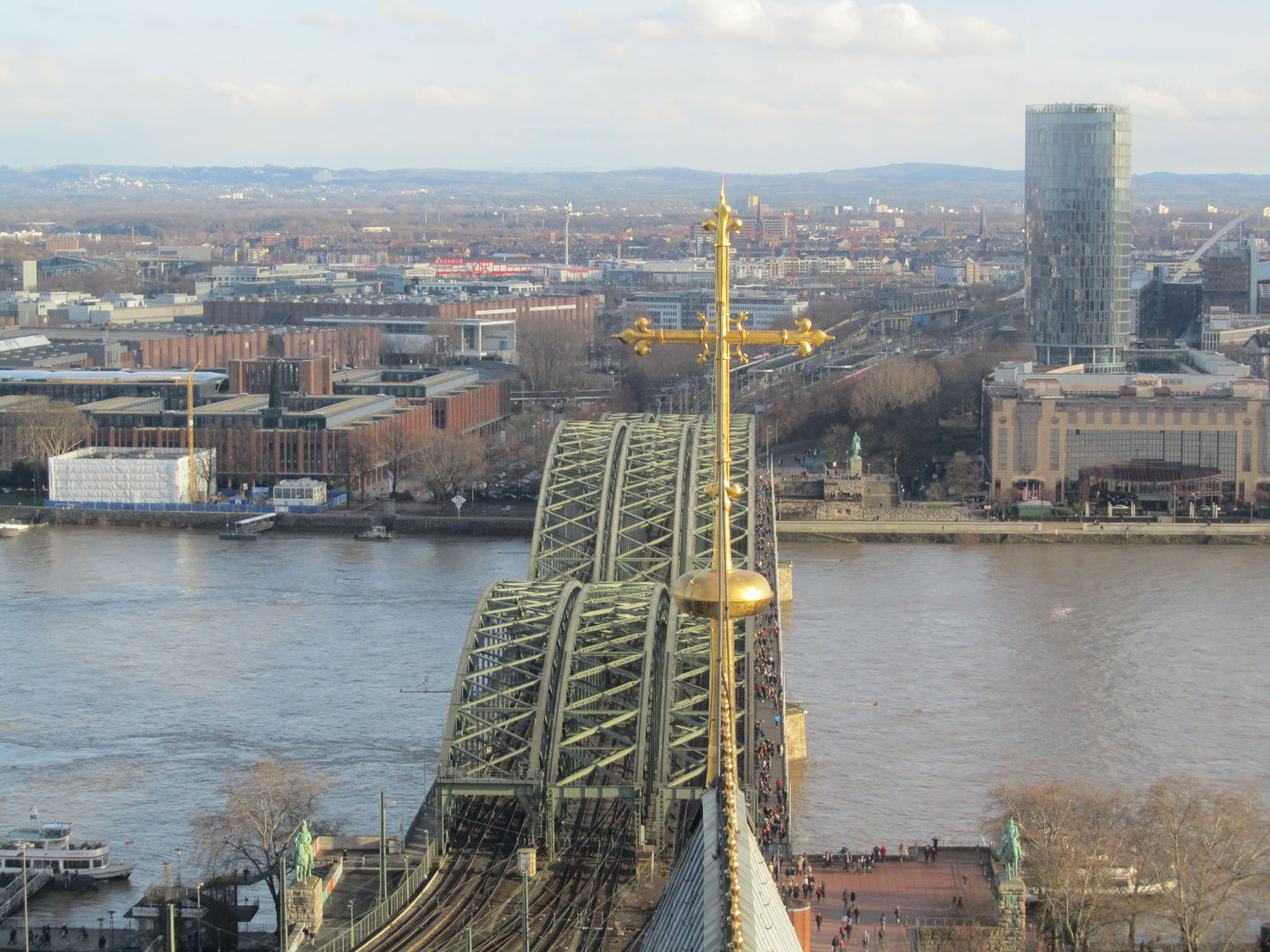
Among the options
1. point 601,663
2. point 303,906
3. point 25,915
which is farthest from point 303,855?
point 601,663

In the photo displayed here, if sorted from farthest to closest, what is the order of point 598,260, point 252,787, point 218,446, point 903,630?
point 598,260 < point 218,446 < point 903,630 < point 252,787

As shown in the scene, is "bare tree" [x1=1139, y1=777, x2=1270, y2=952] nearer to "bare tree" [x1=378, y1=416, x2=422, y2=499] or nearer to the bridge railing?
the bridge railing

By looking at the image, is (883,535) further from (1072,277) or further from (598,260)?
(598,260)

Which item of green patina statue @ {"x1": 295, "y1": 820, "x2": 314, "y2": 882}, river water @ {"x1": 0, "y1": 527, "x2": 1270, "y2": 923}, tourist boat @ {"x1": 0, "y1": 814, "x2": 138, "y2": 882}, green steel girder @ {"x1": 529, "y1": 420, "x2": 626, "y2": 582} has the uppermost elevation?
green steel girder @ {"x1": 529, "y1": 420, "x2": 626, "y2": 582}

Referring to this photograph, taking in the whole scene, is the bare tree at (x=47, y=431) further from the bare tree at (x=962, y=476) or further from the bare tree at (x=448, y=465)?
the bare tree at (x=962, y=476)

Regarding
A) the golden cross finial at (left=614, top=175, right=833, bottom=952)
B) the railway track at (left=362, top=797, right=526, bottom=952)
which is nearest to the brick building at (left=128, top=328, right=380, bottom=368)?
the railway track at (left=362, top=797, right=526, bottom=952)

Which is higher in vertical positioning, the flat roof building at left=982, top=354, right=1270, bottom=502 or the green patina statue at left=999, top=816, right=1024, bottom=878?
the flat roof building at left=982, top=354, right=1270, bottom=502

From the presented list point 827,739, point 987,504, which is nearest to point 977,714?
point 827,739
